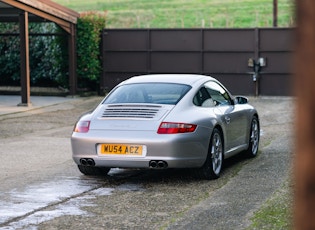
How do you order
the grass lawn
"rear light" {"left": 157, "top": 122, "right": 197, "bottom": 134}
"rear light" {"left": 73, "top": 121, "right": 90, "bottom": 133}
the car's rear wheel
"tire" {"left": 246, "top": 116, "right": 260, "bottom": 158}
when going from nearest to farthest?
"rear light" {"left": 157, "top": 122, "right": 197, "bottom": 134} → "rear light" {"left": 73, "top": 121, "right": 90, "bottom": 133} → the car's rear wheel → "tire" {"left": 246, "top": 116, "right": 260, "bottom": 158} → the grass lawn

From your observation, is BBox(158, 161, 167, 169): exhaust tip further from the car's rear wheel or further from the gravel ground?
the car's rear wheel

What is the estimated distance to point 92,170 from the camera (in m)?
9.52

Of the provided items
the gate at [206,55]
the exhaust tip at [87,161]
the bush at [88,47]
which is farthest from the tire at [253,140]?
the bush at [88,47]

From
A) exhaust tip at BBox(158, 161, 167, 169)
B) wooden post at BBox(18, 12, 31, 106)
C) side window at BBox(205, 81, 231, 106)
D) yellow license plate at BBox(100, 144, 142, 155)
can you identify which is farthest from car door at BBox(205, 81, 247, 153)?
wooden post at BBox(18, 12, 31, 106)

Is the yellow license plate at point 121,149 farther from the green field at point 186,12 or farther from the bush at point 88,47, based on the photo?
the green field at point 186,12

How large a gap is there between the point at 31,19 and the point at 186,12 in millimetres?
26084

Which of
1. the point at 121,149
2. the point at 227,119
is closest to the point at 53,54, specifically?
the point at 227,119

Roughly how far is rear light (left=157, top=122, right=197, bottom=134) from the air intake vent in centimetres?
26

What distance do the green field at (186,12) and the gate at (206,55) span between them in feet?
53.4

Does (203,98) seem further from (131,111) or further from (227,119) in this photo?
(131,111)

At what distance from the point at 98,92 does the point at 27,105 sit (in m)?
5.01

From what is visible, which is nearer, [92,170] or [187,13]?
[92,170]

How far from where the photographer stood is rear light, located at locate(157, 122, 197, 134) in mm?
8766

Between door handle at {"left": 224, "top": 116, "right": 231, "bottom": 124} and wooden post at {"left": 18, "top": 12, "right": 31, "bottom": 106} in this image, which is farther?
wooden post at {"left": 18, "top": 12, "right": 31, "bottom": 106}
